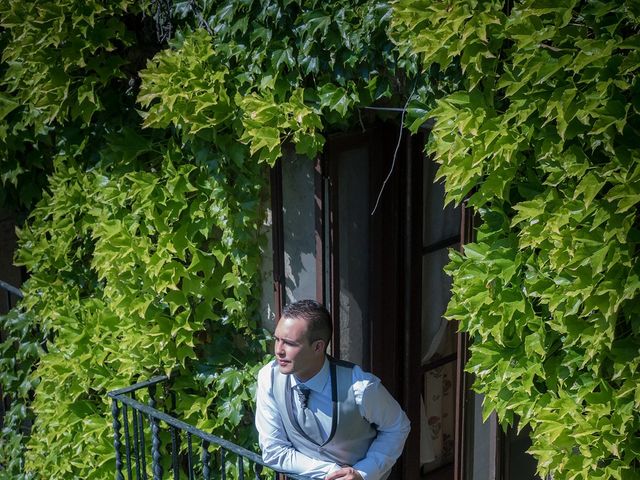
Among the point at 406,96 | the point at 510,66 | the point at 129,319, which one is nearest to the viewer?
the point at 510,66

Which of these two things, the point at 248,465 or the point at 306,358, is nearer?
the point at 306,358

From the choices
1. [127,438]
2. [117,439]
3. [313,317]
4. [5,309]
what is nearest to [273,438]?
[313,317]

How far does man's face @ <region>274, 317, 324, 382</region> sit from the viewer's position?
546cm

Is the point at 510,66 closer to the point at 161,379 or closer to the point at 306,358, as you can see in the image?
the point at 306,358

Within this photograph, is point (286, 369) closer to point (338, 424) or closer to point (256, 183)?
point (338, 424)

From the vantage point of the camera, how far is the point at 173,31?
678 centimetres

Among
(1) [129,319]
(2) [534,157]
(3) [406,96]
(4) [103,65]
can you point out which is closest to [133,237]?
(1) [129,319]

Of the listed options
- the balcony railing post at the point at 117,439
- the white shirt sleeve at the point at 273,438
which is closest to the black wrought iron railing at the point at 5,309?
the balcony railing post at the point at 117,439

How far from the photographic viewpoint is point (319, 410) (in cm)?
559

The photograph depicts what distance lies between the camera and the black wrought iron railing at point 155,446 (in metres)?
6.68

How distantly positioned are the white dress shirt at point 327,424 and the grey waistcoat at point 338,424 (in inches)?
1.1

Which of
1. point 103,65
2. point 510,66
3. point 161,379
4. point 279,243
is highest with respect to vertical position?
point 103,65

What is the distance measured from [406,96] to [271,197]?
109 cm

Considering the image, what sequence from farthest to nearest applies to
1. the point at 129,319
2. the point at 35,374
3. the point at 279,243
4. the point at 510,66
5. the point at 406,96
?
the point at 35,374
the point at 129,319
the point at 279,243
the point at 406,96
the point at 510,66
